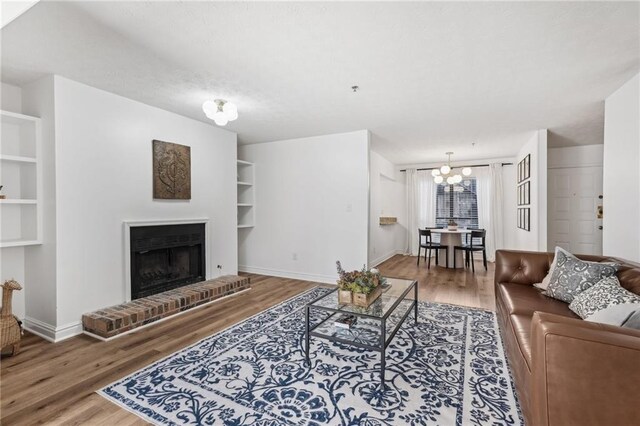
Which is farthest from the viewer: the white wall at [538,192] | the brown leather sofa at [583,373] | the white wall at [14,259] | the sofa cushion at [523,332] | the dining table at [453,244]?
the dining table at [453,244]

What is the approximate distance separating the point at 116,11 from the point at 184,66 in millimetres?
723

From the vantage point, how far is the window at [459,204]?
707 centimetres

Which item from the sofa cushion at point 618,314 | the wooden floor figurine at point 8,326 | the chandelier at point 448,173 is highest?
the chandelier at point 448,173

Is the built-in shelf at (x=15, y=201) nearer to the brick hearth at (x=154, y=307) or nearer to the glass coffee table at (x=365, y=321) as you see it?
the brick hearth at (x=154, y=307)

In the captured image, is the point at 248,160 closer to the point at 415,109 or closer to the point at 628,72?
the point at 415,109

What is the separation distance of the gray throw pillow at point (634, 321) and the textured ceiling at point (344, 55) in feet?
5.68

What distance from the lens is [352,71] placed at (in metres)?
2.58

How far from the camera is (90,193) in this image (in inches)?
116

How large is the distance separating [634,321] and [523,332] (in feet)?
1.98

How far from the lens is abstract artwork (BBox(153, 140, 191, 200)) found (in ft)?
11.7

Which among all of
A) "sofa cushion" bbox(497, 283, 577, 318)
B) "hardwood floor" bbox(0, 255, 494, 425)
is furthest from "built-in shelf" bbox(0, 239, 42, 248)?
"sofa cushion" bbox(497, 283, 577, 318)

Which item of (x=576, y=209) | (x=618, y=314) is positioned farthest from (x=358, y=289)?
(x=576, y=209)

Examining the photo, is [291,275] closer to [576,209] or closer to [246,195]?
[246,195]

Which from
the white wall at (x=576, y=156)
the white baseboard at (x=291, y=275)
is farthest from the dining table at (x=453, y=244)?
the white baseboard at (x=291, y=275)
